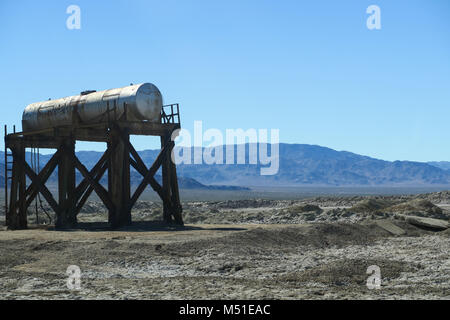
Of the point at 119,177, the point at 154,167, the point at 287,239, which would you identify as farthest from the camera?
the point at 154,167

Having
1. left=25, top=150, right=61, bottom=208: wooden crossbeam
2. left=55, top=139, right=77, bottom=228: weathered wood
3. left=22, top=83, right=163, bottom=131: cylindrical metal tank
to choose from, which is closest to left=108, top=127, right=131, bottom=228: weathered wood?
left=22, top=83, right=163, bottom=131: cylindrical metal tank

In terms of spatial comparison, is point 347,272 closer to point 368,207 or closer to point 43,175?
point 43,175

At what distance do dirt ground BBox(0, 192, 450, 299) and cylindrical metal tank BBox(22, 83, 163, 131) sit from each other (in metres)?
4.32

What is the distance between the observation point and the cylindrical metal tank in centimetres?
2518

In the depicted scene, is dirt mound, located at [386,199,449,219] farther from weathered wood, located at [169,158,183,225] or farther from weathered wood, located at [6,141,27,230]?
weathered wood, located at [6,141,27,230]

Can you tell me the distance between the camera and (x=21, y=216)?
2891 cm

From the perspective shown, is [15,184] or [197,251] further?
[15,184]

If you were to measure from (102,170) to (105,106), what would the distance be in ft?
12.1

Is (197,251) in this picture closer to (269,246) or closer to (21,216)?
(269,246)

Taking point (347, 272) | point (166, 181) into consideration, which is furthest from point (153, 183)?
point (347, 272)

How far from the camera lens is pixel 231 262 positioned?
16188 millimetres

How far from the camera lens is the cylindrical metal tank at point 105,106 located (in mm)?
25183
